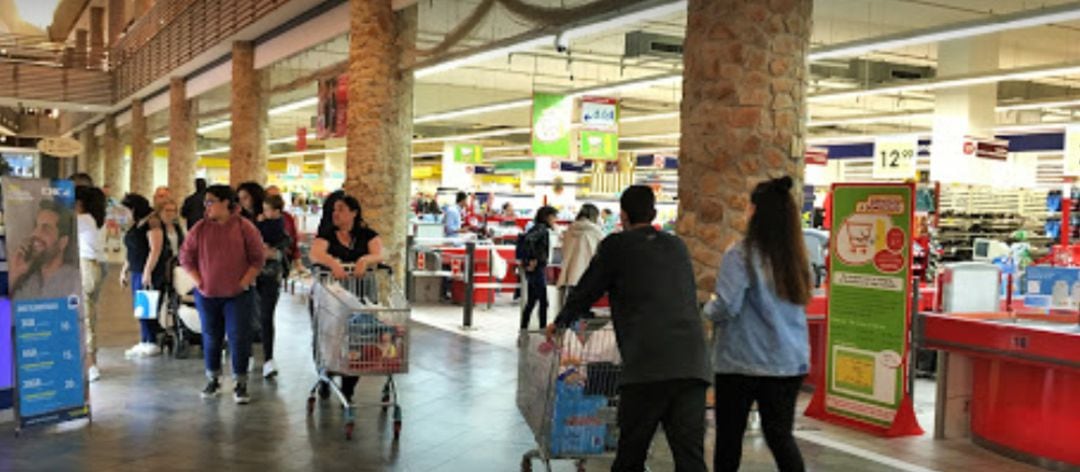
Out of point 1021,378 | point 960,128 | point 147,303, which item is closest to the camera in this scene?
point 1021,378

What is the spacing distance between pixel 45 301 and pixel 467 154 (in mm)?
29075

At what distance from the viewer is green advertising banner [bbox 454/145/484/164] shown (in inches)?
1369

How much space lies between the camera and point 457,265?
1446cm

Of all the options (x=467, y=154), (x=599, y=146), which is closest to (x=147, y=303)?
(x=599, y=146)

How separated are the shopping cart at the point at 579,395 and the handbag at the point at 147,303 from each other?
5.33 m

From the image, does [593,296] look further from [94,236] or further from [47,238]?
[94,236]

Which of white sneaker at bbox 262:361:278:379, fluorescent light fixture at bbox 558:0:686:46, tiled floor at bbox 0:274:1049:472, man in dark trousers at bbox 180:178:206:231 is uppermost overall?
fluorescent light fixture at bbox 558:0:686:46

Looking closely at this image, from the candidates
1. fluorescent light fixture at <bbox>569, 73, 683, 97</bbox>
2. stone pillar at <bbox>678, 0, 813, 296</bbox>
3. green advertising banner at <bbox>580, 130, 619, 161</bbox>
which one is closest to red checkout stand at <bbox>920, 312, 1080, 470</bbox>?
stone pillar at <bbox>678, 0, 813, 296</bbox>

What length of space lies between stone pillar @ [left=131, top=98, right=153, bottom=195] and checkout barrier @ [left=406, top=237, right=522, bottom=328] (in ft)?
50.3

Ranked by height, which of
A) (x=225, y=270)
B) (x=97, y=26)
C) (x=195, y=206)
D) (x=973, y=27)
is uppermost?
(x=97, y=26)

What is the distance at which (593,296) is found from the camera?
A: 4160mm

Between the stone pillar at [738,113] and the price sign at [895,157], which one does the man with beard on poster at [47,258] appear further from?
the price sign at [895,157]

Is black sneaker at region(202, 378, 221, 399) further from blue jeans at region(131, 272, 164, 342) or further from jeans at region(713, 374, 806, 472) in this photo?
jeans at region(713, 374, 806, 472)

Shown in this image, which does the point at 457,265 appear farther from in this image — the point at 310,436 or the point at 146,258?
the point at 310,436
